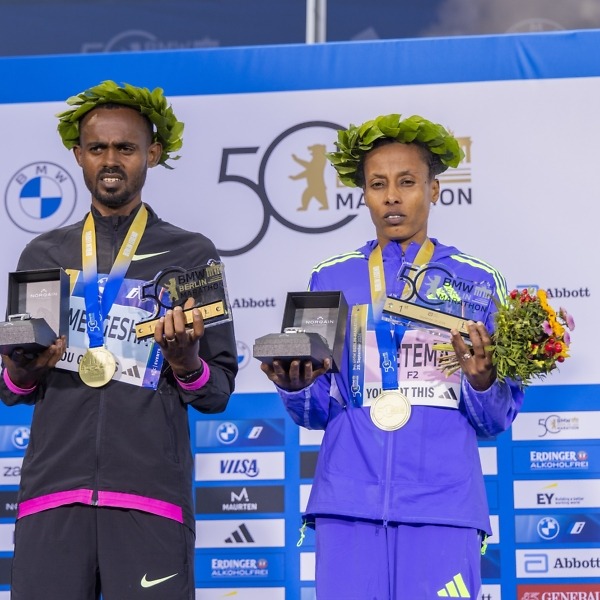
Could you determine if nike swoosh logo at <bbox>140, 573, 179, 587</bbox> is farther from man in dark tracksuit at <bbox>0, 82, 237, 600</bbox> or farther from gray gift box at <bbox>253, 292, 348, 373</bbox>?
gray gift box at <bbox>253, 292, 348, 373</bbox>

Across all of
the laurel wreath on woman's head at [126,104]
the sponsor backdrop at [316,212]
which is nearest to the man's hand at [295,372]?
the laurel wreath on woman's head at [126,104]

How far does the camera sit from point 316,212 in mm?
4789

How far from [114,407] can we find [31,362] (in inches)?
9.6

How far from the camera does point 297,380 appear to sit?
9.91 ft

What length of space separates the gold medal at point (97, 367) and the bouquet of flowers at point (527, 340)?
0.99 m

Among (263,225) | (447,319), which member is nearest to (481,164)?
(263,225)

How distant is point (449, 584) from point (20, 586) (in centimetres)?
108

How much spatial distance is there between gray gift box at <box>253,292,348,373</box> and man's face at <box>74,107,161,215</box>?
0.63 meters

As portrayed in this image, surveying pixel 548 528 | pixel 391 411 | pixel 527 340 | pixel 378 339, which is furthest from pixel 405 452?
pixel 548 528

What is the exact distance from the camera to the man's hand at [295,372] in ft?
9.77

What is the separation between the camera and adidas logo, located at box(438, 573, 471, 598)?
2.98m

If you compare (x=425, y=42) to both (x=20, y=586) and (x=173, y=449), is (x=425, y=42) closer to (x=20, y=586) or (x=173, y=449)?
(x=173, y=449)

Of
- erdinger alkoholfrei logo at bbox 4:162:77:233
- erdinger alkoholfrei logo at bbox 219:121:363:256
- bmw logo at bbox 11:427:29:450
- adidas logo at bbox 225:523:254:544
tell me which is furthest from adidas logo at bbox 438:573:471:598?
erdinger alkoholfrei logo at bbox 4:162:77:233

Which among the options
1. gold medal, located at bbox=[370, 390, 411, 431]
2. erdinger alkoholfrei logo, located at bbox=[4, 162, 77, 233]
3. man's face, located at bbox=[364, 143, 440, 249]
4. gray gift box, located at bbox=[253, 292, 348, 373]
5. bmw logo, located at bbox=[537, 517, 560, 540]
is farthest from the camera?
erdinger alkoholfrei logo, located at bbox=[4, 162, 77, 233]
